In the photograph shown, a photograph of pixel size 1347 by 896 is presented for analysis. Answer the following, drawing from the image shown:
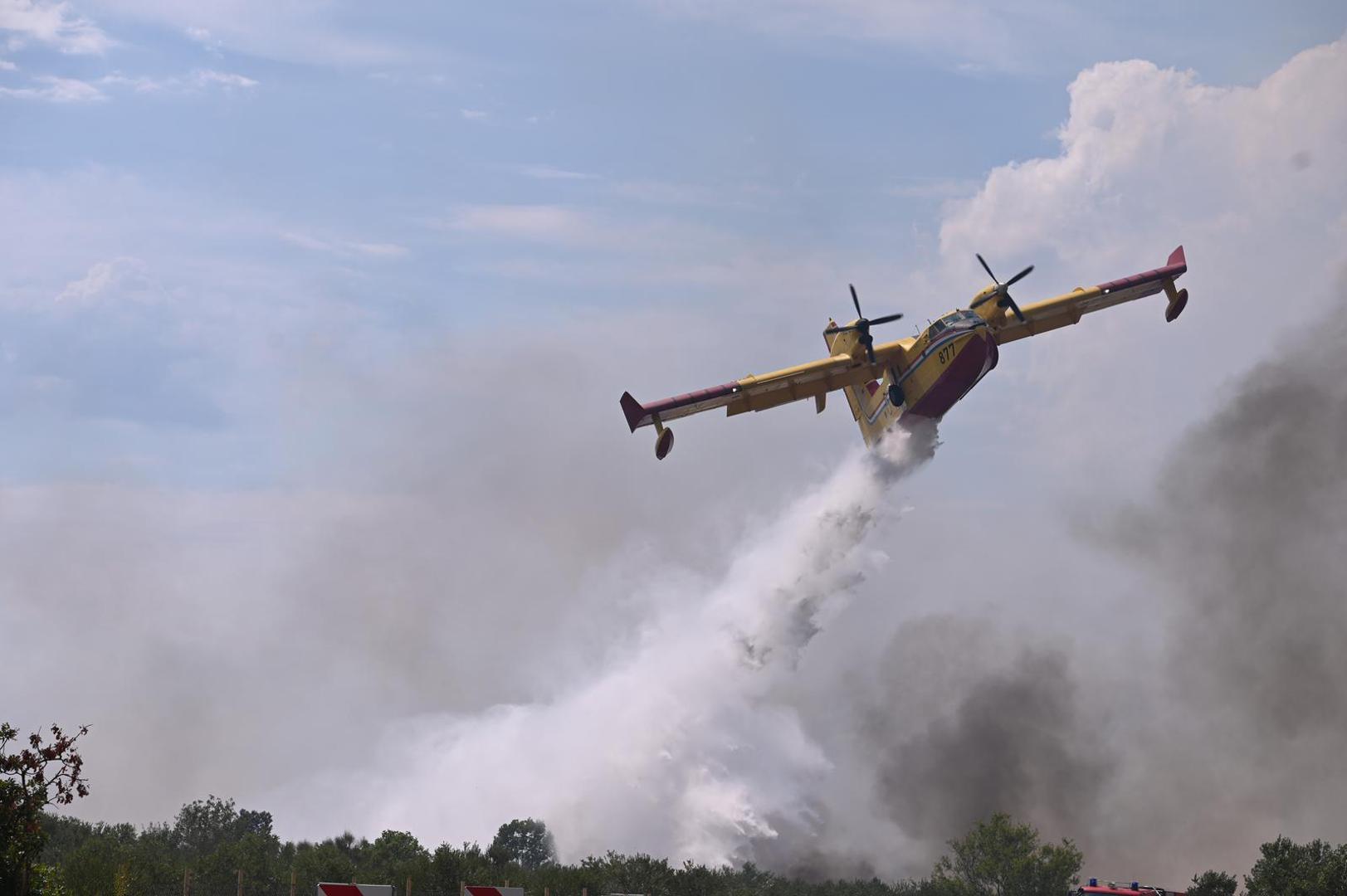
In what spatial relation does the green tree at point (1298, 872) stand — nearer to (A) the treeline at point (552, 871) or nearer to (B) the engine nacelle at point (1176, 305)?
(A) the treeline at point (552, 871)

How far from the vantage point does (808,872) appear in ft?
213

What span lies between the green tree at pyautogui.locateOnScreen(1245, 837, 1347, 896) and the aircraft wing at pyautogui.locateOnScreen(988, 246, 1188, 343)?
22.1 m

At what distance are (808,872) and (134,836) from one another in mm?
42700

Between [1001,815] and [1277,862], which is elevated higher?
[1001,815]

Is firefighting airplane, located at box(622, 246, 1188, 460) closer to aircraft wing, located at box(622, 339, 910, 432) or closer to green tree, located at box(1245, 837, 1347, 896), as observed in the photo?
aircraft wing, located at box(622, 339, 910, 432)

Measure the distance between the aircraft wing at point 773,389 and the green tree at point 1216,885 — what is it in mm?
27181

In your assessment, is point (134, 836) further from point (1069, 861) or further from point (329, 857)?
point (1069, 861)

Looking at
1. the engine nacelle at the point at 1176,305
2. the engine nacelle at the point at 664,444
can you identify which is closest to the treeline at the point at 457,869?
the engine nacelle at the point at 664,444

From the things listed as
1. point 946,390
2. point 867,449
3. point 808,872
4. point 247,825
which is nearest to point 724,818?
point 808,872

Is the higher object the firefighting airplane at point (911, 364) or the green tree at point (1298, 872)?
the firefighting airplane at point (911, 364)

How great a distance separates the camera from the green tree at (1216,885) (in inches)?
2280

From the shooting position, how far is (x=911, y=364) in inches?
2026

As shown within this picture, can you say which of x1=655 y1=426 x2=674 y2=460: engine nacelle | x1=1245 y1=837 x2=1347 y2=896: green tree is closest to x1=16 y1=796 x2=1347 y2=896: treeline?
x1=1245 y1=837 x2=1347 y2=896: green tree

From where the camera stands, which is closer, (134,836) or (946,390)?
(946,390)
